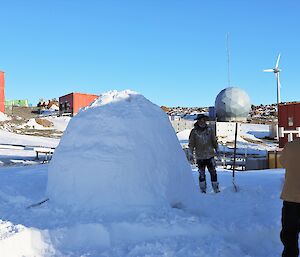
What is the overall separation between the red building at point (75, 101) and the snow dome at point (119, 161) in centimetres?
3718

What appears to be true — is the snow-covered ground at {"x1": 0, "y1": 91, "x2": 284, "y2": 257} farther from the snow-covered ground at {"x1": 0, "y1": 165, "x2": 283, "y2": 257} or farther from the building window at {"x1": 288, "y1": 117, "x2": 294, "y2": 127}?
the building window at {"x1": 288, "y1": 117, "x2": 294, "y2": 127}

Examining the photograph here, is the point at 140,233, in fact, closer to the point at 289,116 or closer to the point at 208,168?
the point at 208,168

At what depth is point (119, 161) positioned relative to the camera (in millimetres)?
4773

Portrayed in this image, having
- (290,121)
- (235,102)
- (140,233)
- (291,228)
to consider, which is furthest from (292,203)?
(290,121)

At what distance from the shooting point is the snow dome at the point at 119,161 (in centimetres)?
470

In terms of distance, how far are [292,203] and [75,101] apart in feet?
132

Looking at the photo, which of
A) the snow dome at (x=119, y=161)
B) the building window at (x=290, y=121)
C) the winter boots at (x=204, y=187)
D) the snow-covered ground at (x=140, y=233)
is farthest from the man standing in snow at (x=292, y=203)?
the building window at (x=290, y=121)

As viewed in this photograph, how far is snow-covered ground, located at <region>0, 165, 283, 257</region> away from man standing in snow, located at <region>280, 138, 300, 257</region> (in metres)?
0.59

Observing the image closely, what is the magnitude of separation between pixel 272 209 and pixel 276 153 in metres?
8.90

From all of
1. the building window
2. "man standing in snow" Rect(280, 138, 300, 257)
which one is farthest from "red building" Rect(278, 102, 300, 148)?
"man standing in snow" Rect(280, 138, 300, 257)

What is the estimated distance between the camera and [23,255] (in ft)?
12.4

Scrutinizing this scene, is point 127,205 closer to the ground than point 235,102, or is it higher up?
closer to the ground

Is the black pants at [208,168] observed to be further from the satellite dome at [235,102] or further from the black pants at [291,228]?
the satellite dome at [235,102]

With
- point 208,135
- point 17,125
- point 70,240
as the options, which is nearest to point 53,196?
point 70,240
